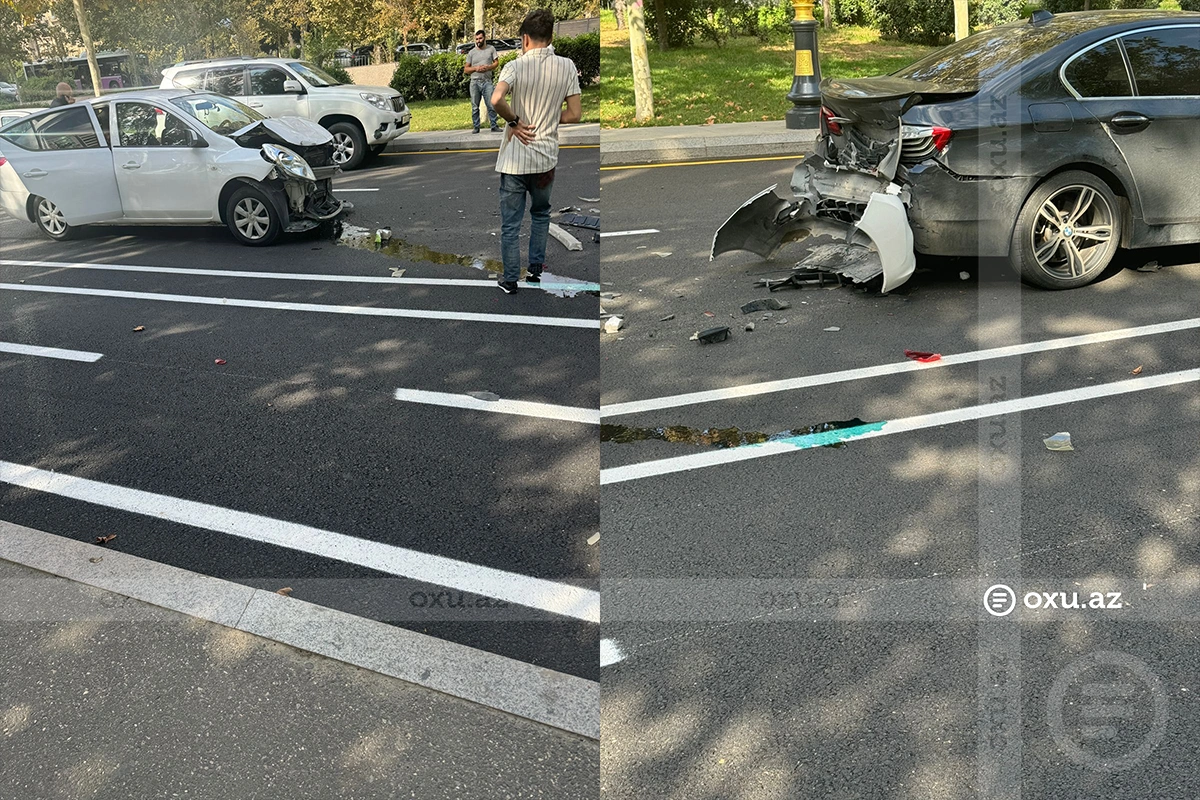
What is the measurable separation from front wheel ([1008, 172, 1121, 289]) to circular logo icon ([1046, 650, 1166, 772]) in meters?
4.03

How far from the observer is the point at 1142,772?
8.98ft

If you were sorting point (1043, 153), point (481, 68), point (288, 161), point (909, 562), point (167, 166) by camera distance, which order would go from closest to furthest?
point (909, 562) → point (1043, 153) → point (288, 161) → point (167, 166) → point (481, 68)

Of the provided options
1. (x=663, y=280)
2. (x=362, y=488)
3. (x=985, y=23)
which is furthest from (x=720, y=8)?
(x=362, y=488)

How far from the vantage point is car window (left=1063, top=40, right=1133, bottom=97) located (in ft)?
21.9

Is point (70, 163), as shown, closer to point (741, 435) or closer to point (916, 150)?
point (916, 150)

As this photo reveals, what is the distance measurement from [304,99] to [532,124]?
967 cm

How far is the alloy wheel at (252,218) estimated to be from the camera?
10.6 m

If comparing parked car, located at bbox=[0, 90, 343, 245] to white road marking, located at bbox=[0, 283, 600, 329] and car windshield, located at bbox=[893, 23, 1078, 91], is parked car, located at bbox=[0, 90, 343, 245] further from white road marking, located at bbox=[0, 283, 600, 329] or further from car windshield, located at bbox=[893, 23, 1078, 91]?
car windshield, located at bbox=[893, 23, 1078, 91]

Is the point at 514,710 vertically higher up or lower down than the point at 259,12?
lower down

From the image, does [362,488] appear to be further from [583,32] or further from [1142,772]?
[583,32]

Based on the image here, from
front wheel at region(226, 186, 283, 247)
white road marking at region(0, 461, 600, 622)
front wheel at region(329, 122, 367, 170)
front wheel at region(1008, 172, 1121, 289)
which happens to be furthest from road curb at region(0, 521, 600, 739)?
front wheel at region(329, 122, 367, 170)

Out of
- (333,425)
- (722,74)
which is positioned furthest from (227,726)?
(722,74)

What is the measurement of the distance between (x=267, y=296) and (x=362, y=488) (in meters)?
4.26

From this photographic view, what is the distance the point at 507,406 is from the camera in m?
5.70
